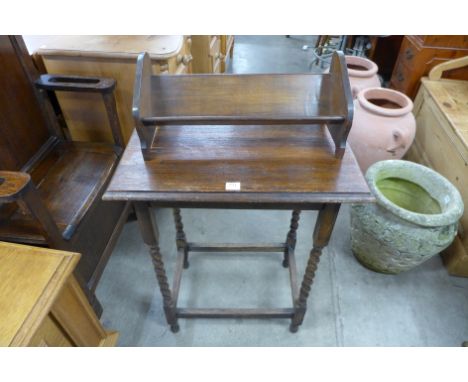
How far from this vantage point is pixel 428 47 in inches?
82.0

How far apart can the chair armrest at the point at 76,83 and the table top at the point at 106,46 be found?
4.7 inches

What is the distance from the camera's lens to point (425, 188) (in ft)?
4.80

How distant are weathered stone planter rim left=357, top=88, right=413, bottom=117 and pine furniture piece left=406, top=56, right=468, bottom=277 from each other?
0.73ft

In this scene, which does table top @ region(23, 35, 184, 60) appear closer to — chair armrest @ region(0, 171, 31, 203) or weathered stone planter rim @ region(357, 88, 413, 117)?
chair armrest @ region(0, 171, 31, 203)

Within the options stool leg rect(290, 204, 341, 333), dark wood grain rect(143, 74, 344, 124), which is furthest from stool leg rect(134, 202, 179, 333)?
stool leg rect(290, 204, 341, 333)

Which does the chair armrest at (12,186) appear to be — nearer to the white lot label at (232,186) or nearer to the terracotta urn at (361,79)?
the white lot label at (232,186)

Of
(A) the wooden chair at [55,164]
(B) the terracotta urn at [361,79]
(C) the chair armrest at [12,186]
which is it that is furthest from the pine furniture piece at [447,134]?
(C) the chair armrest at [12,186]

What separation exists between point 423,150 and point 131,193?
200 cm

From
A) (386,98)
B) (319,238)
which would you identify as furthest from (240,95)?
(386,98)

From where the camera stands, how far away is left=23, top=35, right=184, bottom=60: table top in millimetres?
1379

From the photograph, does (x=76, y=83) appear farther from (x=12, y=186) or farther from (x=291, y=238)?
(x=291, y=238)

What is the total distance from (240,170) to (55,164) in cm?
102

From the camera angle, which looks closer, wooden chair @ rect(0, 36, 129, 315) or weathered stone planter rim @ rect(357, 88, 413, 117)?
wooden chair @ rect(0, 36, 129, 315)

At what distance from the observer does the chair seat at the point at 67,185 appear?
1104 millimetres
